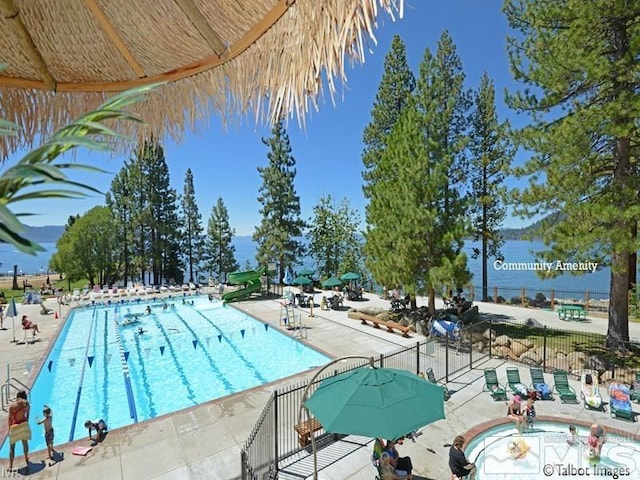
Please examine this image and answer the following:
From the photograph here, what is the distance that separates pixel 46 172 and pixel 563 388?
12.2m

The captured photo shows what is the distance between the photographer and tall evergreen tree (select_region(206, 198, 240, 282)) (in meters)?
40.6

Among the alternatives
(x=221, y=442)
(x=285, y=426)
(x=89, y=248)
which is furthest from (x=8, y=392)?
(x=89, y=248)

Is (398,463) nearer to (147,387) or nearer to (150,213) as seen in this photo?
(147,387)

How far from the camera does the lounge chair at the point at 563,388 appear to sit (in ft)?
30.5

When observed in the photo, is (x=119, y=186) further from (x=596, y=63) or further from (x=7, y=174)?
(x=7, y=174)

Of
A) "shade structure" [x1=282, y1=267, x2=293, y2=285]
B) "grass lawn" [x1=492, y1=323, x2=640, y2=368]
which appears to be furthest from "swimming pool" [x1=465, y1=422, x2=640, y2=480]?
"shade structure" [x1=282, y1=267, x2=293, y2=285]

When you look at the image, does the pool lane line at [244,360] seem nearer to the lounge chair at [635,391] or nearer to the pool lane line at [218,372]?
the pool lane line at [218,372]

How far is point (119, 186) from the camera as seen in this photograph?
117 feet

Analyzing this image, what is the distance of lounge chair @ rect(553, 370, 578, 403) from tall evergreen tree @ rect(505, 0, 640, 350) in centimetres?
329

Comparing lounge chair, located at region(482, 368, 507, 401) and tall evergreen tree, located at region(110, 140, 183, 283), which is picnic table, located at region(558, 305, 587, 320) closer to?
lounge chair, located at region(482, 368, 507, 401)

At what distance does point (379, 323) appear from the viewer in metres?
16.8

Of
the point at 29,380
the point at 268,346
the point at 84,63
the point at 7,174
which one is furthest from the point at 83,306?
the point at 7,174

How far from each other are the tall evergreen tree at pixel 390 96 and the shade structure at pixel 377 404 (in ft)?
62.2

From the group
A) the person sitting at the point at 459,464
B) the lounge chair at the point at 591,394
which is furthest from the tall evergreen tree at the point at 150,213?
the lounge chair at the point at 591,394
